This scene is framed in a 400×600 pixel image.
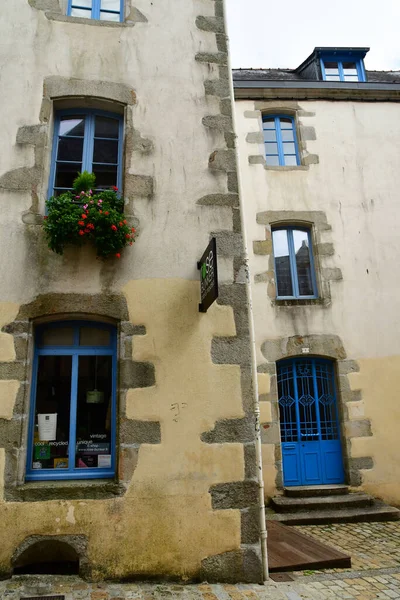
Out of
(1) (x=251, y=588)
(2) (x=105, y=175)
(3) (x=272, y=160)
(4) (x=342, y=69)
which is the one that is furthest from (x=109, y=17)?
(4) (x=342, y=69)

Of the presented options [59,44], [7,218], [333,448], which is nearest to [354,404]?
[333,448]

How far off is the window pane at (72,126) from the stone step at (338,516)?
18.0ft

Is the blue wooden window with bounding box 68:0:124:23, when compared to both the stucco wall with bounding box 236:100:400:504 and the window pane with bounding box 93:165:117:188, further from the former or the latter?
the stucco wall with bounding box 236:100:400:504

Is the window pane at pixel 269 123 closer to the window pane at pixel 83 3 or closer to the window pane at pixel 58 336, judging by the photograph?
the window pane at pixel 83 3

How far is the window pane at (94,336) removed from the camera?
14.0 ft

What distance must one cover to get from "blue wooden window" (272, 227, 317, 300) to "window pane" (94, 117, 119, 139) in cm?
399

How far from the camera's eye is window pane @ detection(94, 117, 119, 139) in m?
4.86

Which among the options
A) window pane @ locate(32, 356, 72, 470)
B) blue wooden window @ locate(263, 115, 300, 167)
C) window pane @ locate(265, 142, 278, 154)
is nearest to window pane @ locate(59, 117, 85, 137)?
window pane @ locate(32, 356, 72, 470)

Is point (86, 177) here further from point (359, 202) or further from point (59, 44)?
point (359, 202)

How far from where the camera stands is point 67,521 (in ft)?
12.0

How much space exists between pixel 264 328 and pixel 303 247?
180 cm

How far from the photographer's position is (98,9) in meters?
5.20

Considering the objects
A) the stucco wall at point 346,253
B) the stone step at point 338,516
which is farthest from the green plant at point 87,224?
the stone step at point 338,516

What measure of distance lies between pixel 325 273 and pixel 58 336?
5.05 metres
